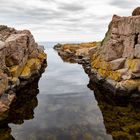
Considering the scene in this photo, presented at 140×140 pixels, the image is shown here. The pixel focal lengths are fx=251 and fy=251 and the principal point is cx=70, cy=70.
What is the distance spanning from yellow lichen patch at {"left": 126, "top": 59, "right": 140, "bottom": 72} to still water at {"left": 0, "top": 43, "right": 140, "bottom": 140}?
710 cm

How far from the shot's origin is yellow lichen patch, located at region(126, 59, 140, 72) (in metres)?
42.2

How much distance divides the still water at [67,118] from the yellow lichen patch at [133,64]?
23.3 ft

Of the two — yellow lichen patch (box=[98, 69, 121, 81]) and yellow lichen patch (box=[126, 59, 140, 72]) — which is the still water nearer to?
yellow lichen patch (box=[98, 69, 121, 81])

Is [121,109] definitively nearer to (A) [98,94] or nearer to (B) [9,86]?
(A) [98,94]

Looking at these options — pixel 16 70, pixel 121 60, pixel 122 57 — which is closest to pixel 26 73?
pixel 16 70

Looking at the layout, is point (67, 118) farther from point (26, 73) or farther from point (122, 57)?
point (122, 57)

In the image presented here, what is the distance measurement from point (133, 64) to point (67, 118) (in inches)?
689

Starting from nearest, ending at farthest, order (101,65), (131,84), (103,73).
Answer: (131,84) → (103,73) → (101,65)

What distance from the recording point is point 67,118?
33000 millimetres

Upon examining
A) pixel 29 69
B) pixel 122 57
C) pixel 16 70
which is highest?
pixel 122 57

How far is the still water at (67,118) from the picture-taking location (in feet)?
89.8

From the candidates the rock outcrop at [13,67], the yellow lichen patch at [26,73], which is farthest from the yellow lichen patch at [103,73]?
the rock outcrop at [13,67]

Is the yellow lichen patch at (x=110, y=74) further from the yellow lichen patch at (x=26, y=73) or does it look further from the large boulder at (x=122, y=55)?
the yellow lichen patch at (x=26, y=73)

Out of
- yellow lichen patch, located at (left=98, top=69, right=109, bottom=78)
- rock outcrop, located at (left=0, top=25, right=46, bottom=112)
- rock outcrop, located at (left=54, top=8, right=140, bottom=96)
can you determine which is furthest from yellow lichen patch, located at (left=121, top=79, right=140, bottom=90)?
rock outcrop, located at (left=0, top=25, right=46, bottom=112)
